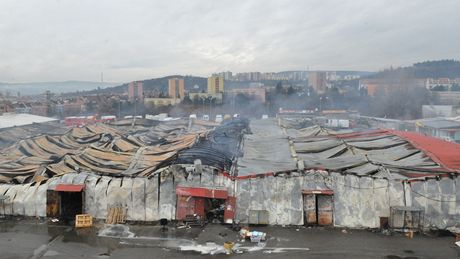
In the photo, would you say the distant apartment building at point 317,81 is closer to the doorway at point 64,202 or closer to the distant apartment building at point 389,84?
the distant apartment building at point 389,84

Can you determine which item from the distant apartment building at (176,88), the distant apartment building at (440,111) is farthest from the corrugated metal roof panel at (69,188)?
the distant apartment building at (176,88)

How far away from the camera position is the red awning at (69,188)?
39.4 feet

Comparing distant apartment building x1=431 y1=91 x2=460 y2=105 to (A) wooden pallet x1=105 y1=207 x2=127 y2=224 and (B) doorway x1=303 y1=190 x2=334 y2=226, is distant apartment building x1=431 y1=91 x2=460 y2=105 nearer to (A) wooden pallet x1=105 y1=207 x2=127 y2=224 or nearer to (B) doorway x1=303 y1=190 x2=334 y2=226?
(B) doorway x1=303 y1=190 x2=334 y2=226

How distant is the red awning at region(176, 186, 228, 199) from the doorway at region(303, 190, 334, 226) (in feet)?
7.35

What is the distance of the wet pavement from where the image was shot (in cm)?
966

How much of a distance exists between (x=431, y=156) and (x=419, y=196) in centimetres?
256

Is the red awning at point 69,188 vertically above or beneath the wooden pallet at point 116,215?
above

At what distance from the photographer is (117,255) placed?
31.7ft

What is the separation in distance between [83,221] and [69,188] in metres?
1.10

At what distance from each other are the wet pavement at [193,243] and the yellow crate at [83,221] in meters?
0.21

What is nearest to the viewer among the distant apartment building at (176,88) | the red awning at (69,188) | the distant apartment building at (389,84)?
the red awning at (69,188)

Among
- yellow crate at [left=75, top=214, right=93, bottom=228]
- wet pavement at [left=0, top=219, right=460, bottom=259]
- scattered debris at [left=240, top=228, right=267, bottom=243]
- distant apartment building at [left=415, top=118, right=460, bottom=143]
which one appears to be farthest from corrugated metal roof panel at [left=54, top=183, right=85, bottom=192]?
distant apartment building at [left=415, top=118, right=460, bottom=143]

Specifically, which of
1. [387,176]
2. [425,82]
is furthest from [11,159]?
[425,82]

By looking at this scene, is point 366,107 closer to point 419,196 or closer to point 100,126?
point 100,126
